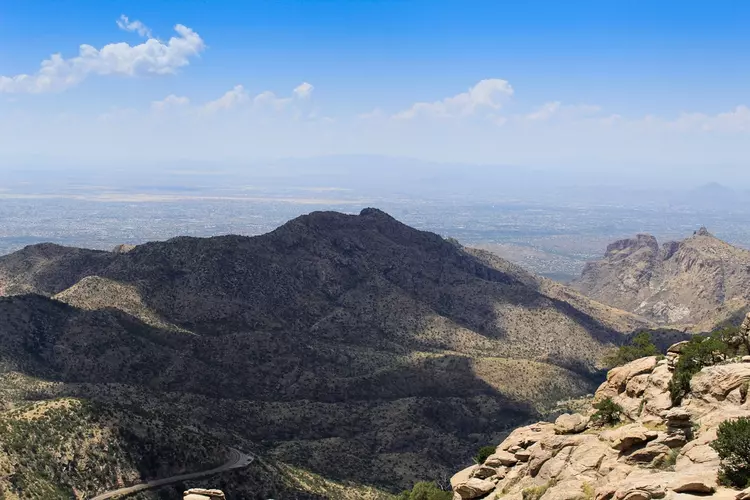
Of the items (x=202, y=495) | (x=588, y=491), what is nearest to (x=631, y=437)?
(x=588, y=491)

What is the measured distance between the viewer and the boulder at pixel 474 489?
50.5m

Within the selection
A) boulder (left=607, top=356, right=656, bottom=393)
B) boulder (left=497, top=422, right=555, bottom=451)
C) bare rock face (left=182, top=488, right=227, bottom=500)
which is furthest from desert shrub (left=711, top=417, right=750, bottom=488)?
bare rock face (left=182, top=488, right=227, bottom=500)

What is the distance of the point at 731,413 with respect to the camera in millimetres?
41125

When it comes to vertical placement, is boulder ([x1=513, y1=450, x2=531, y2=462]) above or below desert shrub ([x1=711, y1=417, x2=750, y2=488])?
below

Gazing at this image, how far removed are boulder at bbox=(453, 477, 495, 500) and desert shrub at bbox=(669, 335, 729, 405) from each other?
1586cm

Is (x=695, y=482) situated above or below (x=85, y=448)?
above

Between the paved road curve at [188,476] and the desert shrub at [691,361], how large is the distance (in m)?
74.0

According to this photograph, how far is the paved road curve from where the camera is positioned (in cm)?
8838

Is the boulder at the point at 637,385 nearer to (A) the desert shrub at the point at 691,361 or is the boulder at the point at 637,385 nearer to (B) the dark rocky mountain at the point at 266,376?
(A) the desert shrub at the point at 691,361

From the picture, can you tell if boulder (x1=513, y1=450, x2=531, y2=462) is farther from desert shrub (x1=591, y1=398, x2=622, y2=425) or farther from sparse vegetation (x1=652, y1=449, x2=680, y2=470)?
sparse vegetation (x1=652, y1=449, x2=680, y2=470)

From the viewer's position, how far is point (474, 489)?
166 feet

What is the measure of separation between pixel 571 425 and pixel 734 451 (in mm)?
19737

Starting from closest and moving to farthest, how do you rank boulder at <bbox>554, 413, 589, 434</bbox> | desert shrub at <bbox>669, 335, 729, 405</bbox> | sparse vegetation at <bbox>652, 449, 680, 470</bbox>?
sparse vegetation at <bbox>652, 449, 680, 470</bbox>
desert shrub at <bbox>669, 335, 729, 405</bbox>
boulder at <bbox>554, 413, 589, 434</bbox>

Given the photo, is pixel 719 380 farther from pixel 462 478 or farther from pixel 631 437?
pixel 462 478
